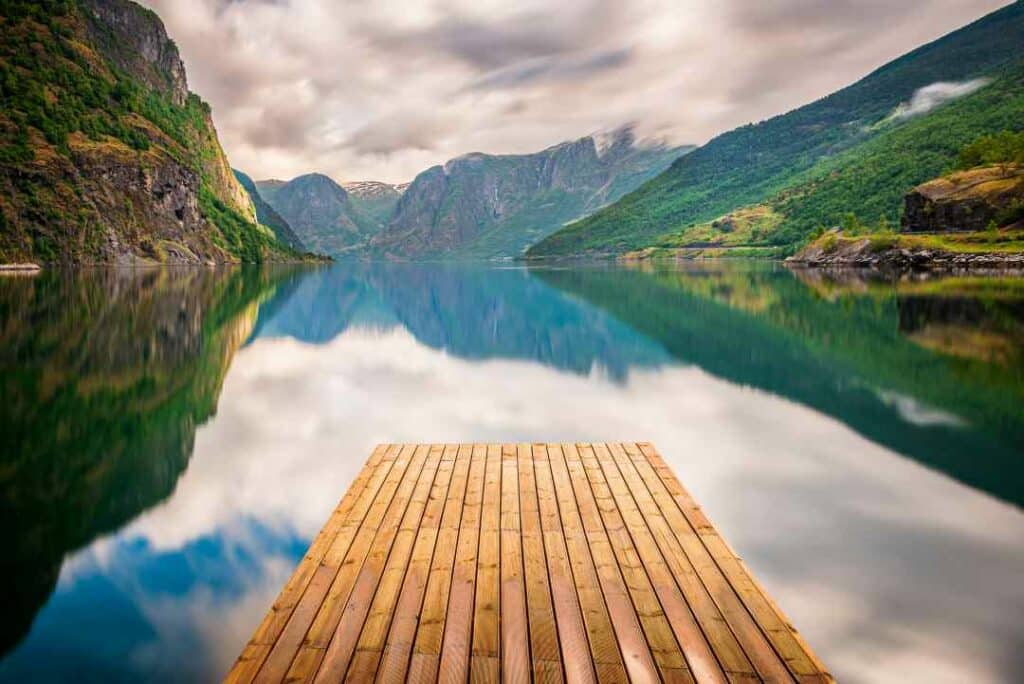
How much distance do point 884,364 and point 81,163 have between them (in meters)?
173

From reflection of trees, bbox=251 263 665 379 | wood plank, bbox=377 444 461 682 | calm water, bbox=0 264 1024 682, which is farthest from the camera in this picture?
reflection of trees, bbox=251 263 665 379

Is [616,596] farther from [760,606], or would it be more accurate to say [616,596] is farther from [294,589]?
[294,589]

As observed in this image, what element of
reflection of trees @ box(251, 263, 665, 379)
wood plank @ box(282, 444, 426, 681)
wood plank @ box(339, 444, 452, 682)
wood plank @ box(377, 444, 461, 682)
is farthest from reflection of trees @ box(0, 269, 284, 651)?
reflection of trees @ box(251, 263, 665, 379)

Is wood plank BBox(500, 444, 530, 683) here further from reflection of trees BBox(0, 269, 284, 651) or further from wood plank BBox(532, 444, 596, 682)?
reflection of trees BBox(0, 269, 284, 651)

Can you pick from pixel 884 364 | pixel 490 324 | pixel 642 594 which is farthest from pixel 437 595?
pixel 490 324

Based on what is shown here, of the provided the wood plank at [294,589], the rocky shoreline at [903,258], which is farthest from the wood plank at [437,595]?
the rocky shoreline at [903,258]

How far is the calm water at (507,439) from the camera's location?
23.5ft

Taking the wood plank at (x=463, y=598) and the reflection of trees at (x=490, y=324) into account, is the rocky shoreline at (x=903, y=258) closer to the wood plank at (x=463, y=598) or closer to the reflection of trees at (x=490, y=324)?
the reflection of trees at (x=490, y=324)

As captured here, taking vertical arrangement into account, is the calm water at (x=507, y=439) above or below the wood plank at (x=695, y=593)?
below

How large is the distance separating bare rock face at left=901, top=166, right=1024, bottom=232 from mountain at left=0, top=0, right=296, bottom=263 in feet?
543

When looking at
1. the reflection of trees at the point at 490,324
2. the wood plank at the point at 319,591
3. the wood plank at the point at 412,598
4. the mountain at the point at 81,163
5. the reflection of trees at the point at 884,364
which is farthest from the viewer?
the mountain at the point at 81,163

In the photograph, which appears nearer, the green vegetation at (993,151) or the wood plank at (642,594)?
the wood plank at (642,594)

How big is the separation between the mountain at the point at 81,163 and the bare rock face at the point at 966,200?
165422 millimetres

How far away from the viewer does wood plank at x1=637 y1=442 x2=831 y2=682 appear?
17.0 feet
